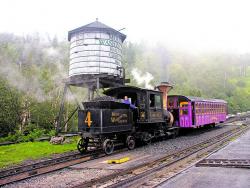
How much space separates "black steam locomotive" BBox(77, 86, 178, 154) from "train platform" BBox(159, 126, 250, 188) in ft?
14.3

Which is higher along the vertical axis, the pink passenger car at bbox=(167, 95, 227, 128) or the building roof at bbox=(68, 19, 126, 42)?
the building roof at bbox=(68, 19, 126, 42)

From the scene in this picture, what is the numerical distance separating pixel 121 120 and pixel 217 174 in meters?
6.07

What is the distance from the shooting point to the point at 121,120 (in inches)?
494

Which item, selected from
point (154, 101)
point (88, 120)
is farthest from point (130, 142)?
point (154, 101)

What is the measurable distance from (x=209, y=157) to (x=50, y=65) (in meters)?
21.9

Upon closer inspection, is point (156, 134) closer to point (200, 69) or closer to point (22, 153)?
point (22, 153)

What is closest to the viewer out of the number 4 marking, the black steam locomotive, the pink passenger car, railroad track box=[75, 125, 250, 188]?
railroad track box=[75, 125, 250, 188]

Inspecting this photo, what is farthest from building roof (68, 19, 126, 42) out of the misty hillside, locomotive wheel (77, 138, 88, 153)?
locomotive wheel (77, 138, 88, 153)

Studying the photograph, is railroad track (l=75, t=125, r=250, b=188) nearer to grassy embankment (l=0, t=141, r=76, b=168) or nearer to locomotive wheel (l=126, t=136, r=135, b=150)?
locomotive wheel (l=126, t=136, r=135, b=150)

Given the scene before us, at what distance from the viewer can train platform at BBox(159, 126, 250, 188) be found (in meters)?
6.26

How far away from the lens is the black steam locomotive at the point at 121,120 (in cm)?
1152

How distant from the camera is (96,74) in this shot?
16203 mm

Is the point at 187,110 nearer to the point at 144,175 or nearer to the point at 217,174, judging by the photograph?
the point at 217,174

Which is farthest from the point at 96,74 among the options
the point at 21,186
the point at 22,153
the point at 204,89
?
the point at 204,89
